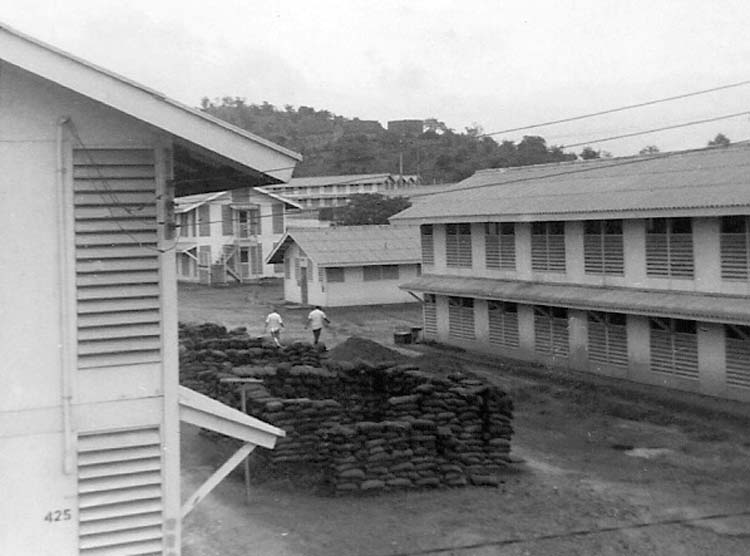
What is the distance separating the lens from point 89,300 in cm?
700

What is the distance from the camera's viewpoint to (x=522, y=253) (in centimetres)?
2998

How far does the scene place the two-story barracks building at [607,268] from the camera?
22.6 m

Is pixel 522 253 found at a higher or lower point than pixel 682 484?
higher

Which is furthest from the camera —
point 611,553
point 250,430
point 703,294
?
point 703,294

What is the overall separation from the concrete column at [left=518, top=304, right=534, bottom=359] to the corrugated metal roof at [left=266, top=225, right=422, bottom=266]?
51.5 feet

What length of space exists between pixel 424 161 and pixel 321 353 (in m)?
45.1

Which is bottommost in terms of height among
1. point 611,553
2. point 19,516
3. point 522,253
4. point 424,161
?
point 611,553

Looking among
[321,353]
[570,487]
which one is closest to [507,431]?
[570,487]

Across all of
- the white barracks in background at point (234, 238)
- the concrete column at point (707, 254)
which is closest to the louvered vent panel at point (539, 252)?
the concrete column at point (707, 254)

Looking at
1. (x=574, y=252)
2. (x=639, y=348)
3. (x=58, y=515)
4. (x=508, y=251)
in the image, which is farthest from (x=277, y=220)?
(x=58, y=515)

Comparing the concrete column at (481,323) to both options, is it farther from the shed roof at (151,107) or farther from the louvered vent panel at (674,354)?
the shed roof at (151,107)

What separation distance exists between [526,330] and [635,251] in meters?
5.27

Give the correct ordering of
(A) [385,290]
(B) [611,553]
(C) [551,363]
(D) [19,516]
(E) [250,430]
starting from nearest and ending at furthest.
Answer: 1. (D) [19,516]
2. (E) [250,430]
3. (B) [611,553]
4. (C) [551,363]
5. (A) [385,290]

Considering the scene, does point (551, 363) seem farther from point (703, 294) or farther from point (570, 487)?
point (570, 487)
